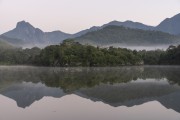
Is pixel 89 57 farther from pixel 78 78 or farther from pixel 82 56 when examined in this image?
pixel 78 78

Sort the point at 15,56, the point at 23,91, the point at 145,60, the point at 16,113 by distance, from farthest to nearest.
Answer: the point at 15,56, the point at 145,60, the point at 23,91, the point at 16,113

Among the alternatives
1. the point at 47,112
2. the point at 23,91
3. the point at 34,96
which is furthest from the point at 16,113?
the point at 23,91

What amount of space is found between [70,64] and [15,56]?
106ft

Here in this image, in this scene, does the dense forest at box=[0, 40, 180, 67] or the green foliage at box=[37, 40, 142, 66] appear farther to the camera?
the dense forest at box=[0, 40, 180, 67]

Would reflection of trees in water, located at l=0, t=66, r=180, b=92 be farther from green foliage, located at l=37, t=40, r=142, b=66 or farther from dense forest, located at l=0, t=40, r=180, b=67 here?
dense forest, located at l=0, t=40, r=180, b=67

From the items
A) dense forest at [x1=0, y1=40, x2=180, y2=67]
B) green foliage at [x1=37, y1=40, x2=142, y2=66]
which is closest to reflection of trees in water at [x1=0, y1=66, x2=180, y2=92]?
green foliage at [x1=37, y1=40, x2=142, y2=66]

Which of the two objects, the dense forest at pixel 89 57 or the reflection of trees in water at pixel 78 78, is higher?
the dense forest at pixel 89 57

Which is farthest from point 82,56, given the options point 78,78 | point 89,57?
point 78,78

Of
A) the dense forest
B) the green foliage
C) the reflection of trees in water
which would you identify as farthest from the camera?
the dense forest

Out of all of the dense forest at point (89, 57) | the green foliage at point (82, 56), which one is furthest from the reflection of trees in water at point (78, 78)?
the dense forest at point (89, 57)

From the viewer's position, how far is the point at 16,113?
12781 mm

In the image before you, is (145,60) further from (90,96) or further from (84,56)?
(90,96)

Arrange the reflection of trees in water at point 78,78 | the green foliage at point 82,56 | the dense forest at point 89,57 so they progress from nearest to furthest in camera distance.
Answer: the reflection of trees in water at point 78,78, the green foliage at point 82,56, the dense forest at point 89,57

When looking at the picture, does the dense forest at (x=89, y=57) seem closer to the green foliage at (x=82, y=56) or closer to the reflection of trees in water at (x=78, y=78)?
the green foliage at (x=82, y=56)
